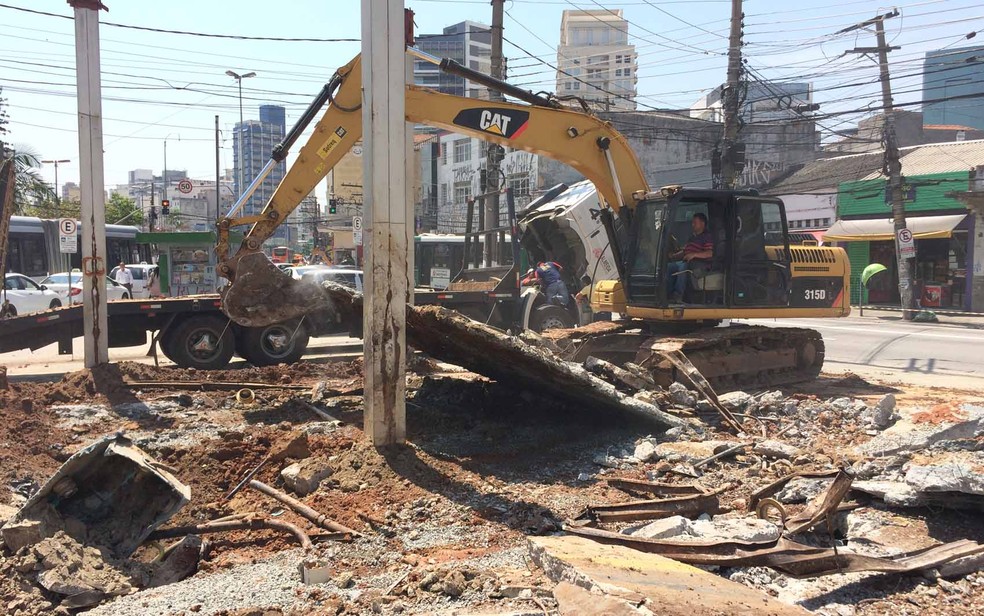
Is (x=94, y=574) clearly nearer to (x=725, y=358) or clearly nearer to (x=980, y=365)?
(x=725, y=358)

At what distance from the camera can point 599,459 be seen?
6.61 meters

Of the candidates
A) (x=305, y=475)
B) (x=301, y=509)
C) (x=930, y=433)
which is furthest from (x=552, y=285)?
(x=301, y=509)

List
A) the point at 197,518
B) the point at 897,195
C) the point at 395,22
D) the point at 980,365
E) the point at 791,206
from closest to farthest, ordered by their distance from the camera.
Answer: the point at 197,518, the point at 395,22, the point at 980,365, the point at 897,195, the point at 791,206

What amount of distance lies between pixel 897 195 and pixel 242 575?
24.8 metres

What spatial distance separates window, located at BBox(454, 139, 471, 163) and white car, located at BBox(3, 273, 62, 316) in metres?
49.1

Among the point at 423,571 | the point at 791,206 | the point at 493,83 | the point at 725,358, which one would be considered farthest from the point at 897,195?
the point at 423,571

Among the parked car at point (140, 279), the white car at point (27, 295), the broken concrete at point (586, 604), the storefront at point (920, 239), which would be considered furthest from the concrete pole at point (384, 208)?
the storefront at point (920, 239)

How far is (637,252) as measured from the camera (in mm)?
10602

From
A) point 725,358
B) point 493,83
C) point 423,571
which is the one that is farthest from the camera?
point 725,358

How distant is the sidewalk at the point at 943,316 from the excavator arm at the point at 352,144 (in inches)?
632

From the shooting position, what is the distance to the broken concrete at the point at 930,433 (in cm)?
644

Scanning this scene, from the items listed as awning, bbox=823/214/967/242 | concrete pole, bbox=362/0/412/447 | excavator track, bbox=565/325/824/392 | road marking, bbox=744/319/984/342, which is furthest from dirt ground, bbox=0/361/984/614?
awning, bbox=823/214/967/242

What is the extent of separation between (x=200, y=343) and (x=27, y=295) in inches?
481

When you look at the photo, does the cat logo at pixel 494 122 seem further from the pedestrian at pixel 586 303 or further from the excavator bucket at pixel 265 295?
the pedestrian at pixel 586 303
